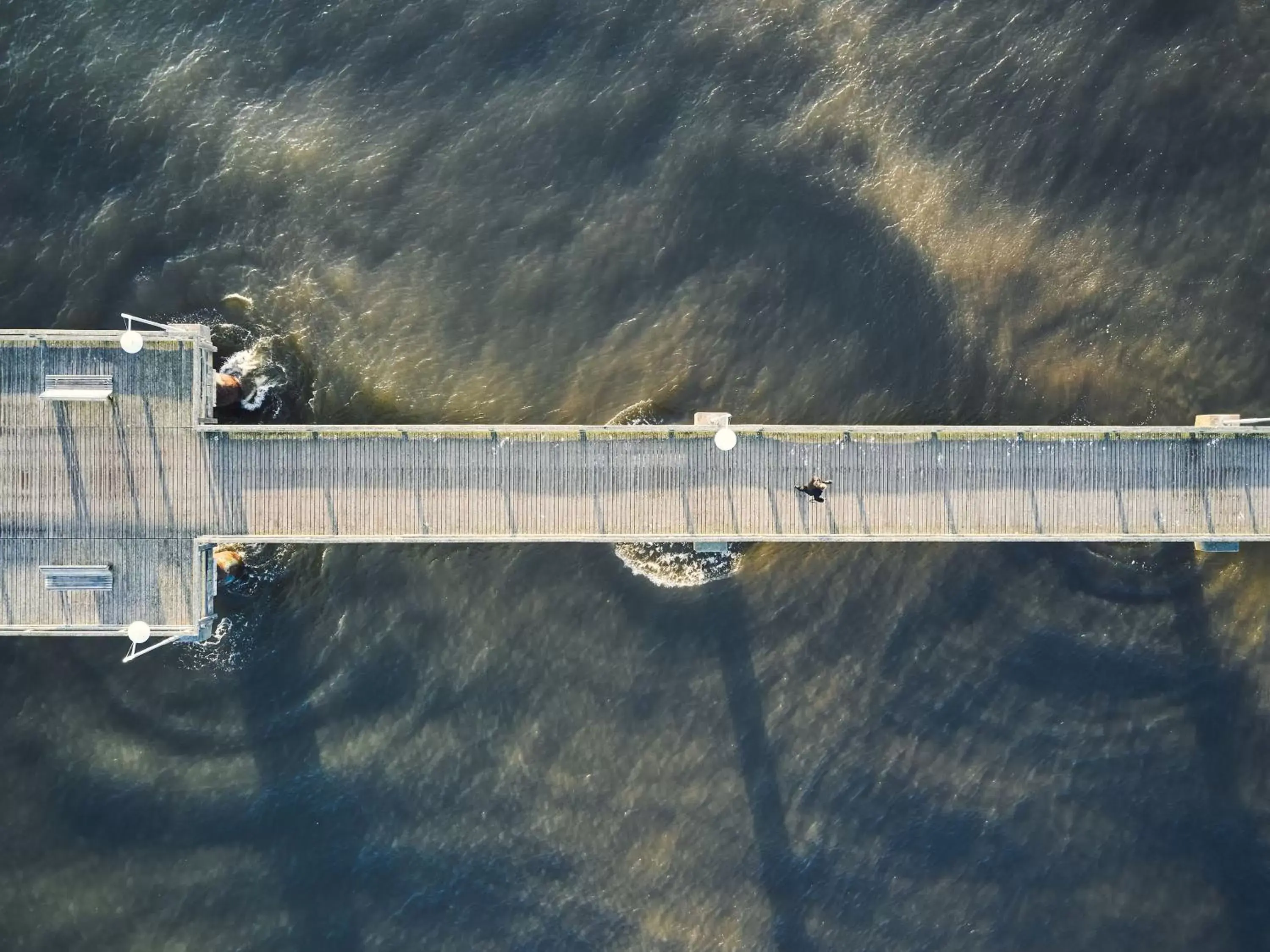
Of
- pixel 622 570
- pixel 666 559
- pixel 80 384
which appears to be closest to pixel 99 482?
pixel 80 384

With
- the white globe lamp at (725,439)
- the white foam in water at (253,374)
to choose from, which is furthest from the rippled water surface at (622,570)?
the white globe lamp at (725,439)

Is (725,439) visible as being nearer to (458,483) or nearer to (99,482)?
(458,483)

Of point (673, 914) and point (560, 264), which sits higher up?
point (560, 264)

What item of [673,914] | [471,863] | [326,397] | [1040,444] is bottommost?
[673,914]

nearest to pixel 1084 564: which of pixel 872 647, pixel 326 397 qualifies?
pixel 872 647

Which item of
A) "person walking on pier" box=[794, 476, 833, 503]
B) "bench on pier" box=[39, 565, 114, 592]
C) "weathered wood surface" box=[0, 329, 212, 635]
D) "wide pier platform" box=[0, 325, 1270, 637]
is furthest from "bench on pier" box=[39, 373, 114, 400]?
"person walking on pier" box=[794, 476, 833, 503]

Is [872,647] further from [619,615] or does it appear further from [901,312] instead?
[901,312]
